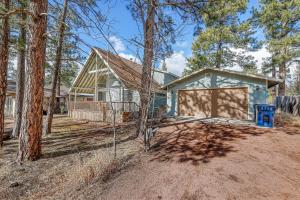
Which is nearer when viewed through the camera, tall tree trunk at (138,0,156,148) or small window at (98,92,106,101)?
tall tree trunk at (138,0,156,148)

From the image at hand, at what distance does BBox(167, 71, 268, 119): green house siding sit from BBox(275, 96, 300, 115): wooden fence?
555 centimetres

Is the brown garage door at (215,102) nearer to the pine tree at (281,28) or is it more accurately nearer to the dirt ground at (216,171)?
the dirt ground at (216,171)

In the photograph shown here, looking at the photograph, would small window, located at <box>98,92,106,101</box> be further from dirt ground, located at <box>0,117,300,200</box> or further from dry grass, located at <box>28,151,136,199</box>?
dry grass, located at <box>28,151,136,199</box>

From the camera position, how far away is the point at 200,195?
320cm

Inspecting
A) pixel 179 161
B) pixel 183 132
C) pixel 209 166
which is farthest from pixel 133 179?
pixel 183 132

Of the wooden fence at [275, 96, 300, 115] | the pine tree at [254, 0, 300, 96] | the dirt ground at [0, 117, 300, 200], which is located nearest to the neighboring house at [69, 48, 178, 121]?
the dirt ground at [0, 117, 300, 200]

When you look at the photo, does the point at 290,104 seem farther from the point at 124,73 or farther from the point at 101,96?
the point at 101,96

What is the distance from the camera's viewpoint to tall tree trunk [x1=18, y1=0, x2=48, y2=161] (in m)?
5.08

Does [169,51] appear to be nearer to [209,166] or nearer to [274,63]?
[209,166]

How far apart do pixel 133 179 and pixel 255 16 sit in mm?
18673

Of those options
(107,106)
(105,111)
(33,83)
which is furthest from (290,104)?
(33,83)

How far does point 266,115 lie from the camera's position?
8133 millimetres

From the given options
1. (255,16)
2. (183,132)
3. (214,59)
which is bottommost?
(183,132)

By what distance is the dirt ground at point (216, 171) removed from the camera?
3.30 meters
